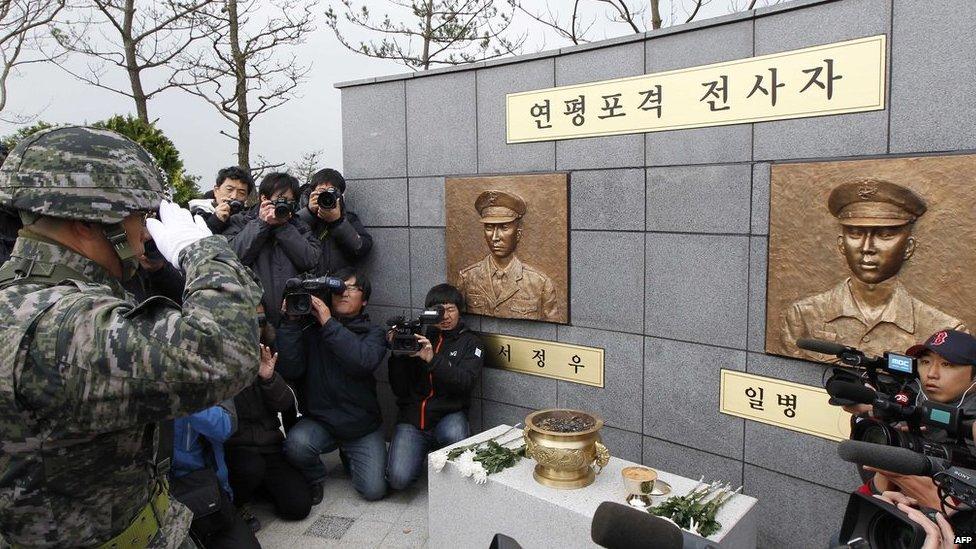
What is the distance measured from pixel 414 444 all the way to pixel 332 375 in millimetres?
640

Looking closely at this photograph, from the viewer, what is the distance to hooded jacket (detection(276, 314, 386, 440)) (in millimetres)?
3744

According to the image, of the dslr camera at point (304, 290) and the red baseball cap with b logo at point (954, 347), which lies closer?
the red baseball cap with b logo at point (954, 347)

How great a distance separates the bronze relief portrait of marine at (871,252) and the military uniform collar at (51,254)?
270 cm

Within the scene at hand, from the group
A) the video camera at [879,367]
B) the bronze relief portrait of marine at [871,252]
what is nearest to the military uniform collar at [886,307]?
the bronze relief portrait of marine at [871,252]

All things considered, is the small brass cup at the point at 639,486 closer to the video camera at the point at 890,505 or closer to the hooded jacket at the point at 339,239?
the video camera at the point at 890,505

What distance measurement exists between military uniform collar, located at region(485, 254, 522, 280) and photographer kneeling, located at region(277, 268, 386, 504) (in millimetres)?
769

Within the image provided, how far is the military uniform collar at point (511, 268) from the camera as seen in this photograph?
3.93m

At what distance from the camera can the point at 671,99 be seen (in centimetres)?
329

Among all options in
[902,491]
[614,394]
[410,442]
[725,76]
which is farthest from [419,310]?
[902,491]

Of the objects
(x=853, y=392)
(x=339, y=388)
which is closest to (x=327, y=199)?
(x=339, y=388)

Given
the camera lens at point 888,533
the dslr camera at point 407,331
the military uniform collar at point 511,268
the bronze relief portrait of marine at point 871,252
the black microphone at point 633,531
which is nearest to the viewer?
the black microphone at point 633,531

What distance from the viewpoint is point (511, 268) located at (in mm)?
3951

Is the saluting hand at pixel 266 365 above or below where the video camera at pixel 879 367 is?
below

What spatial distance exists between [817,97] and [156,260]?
9.15 ft
